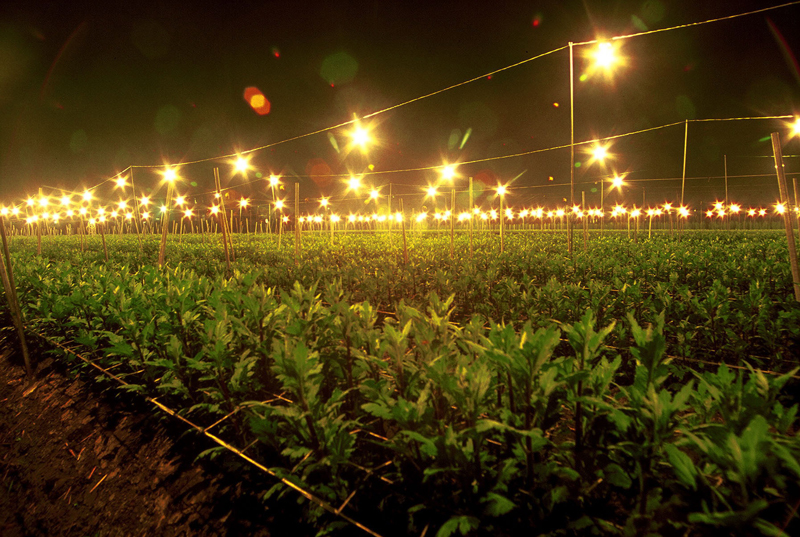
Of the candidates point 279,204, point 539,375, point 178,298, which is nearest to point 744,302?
point 539,375

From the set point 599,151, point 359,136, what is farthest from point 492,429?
point 599,151

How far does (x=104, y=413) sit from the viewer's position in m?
4.22

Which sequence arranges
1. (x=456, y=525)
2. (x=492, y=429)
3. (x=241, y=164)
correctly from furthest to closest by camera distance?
(x=241, y=164) → (x=492, y=429) → (x=456, y=525)

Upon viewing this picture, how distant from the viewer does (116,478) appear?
3.29 meters

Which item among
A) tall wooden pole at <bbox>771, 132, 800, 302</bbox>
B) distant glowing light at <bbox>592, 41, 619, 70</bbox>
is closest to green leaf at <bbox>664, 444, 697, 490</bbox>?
tall wooden pole at <bbox>771, 132, 800, 302</bbox>

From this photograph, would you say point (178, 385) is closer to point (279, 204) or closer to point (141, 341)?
point (141, 341)

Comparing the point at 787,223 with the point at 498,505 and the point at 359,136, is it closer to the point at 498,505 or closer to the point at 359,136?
the point at 498,505

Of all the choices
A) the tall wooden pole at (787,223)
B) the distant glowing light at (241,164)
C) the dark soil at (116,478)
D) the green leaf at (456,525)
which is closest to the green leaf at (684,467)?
the green leaf at (456,525)

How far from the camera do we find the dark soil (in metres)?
2.63

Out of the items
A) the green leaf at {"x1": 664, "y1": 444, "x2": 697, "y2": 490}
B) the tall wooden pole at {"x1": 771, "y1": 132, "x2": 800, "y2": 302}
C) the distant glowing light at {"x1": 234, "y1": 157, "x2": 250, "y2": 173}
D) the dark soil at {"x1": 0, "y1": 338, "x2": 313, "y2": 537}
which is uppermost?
the distant glowing light at {"x1": 234, "y1": 157, "x2": 250, "y2": 173}

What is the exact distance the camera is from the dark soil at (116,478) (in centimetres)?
263

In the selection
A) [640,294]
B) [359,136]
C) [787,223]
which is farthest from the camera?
[359,136]

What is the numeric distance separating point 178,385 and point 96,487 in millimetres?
1291

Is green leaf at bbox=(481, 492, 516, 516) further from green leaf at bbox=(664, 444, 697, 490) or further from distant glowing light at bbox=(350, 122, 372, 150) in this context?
distant glowing light at bbox=(350, 122, 372, 150)
